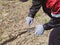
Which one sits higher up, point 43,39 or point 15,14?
point 15,14

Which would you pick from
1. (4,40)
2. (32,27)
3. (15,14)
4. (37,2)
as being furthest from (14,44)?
(37,2)

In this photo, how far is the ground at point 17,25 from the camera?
4.62 meters

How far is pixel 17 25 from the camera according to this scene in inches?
198

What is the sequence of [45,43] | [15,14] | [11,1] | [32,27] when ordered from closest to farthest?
[45,43]
[32,27]
[15,14]
[11,1]

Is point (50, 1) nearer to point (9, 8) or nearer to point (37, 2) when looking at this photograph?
point (37, 2)

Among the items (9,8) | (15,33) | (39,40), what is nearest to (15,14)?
(9,8)

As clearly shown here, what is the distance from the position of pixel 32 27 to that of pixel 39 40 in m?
0.42

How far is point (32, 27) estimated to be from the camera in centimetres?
495

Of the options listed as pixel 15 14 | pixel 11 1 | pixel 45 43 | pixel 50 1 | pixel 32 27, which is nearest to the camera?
pixel 50 1

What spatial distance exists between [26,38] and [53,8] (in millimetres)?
1551

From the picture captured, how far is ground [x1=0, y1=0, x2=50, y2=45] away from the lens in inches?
182

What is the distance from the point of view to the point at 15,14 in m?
5.39

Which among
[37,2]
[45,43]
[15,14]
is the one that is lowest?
[45,43]

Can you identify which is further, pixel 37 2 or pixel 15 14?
pixel 15 14
